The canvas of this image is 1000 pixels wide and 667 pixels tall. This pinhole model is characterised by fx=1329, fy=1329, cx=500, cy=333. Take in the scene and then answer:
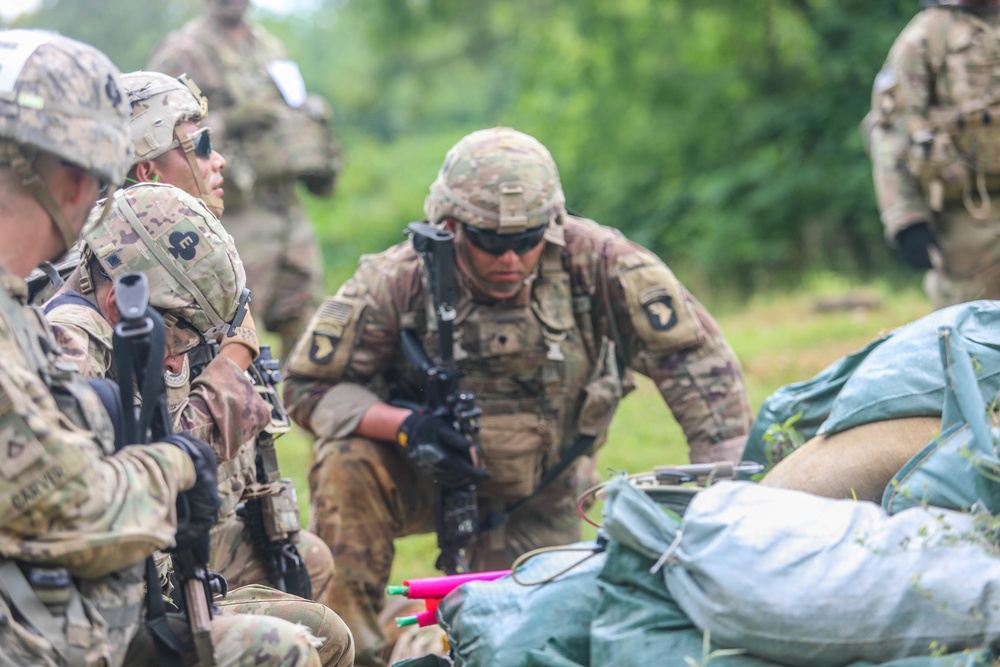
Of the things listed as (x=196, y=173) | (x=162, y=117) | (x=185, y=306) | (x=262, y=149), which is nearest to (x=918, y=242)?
(x=262, y=149)

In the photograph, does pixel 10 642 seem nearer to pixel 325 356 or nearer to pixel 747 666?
pixel 747 666

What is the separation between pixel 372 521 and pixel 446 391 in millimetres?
633

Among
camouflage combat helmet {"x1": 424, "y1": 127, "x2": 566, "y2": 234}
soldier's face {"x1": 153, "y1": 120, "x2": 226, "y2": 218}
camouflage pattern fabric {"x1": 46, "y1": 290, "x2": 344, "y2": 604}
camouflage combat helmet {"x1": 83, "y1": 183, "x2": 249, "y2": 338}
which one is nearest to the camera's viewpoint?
camouflage pattern fabric {"x1": 46, "y1": 290, "x2": 344, "y2": 604}

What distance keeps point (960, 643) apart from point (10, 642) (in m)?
1.87

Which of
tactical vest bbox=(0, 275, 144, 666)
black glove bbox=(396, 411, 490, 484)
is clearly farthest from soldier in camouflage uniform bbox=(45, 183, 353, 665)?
black glove bbox=(396, 411, 490, 484)

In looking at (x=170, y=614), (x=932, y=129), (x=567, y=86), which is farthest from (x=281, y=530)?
(x=567, y=86)

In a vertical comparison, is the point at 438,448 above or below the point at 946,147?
below

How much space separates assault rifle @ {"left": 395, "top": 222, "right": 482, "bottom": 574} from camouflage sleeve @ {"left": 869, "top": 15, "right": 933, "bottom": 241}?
297 centimetres

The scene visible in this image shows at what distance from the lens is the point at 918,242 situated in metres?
6.91

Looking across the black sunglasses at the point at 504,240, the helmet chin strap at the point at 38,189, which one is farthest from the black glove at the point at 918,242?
the helmet chin strap at the point at 38,189

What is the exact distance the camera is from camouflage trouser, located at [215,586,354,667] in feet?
11.5

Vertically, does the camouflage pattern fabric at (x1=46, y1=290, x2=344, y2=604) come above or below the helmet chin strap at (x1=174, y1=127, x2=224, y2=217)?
below

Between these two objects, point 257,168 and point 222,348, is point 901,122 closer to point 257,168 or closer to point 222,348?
point 257,168

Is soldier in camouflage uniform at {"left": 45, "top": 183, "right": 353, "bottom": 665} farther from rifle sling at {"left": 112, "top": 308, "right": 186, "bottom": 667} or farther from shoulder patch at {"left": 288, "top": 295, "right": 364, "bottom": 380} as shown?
shoulder patch at {"left": 288, "top": 295, "right": 364, "bottom": 380}
